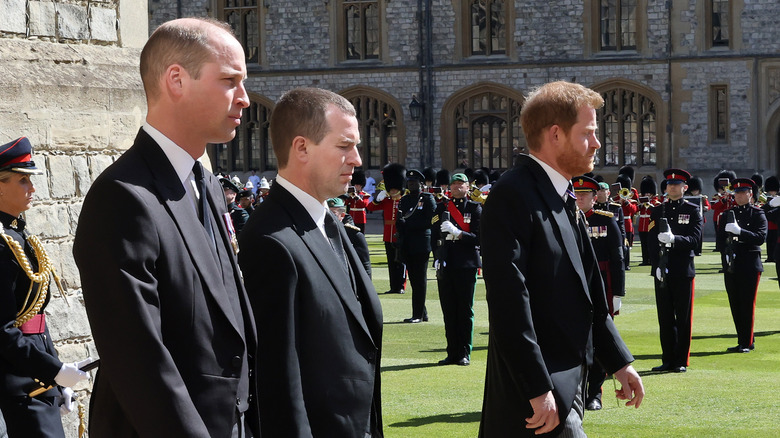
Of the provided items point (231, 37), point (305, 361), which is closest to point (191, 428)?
point (305, 361)

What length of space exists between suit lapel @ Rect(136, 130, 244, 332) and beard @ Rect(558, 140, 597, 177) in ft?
5.98

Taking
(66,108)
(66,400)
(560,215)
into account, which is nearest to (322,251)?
(560,215)

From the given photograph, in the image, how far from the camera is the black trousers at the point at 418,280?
1353cm

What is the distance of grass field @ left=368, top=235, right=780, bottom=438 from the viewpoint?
7918 millimetres

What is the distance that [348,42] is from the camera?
1383 inches

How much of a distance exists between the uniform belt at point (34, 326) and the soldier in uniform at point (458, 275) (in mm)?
6407

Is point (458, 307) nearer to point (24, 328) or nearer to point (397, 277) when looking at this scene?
point (397, 277)

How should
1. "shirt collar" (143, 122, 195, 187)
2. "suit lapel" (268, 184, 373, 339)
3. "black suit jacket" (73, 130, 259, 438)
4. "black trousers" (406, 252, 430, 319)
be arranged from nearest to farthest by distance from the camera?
1. "black suit jacket" (73, 130, 259, 438)
2. "shirt collar" (143, 122, 195, 187)
3. "suit lapel" (268, 184, 373, 339)
4. "black trousers" (406, 252, 430, 319)

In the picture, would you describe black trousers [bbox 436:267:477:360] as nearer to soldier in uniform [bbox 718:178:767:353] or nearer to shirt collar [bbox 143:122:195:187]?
soldier in uniform [bbox 718:178:767:353]

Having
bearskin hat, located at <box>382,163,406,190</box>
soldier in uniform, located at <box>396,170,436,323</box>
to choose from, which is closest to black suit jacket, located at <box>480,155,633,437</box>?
soldier in uniform, located at <box>396,170,436,323</box>

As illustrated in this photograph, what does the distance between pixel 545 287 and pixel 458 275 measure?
716 cm

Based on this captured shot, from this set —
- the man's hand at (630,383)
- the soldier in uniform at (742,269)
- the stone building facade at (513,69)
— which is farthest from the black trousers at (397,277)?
the stone building facade at (513,69)

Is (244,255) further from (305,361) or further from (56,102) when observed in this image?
(56,102)

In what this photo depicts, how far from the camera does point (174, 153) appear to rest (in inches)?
117
